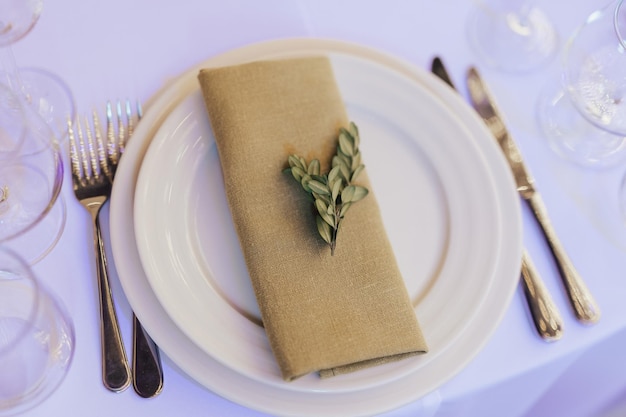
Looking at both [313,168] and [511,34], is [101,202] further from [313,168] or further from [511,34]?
[511,34]

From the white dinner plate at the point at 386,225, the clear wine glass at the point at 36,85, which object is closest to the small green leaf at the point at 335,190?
the white dinner plate at the point at 386,225

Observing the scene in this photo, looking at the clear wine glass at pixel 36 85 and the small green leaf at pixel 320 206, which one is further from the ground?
the clear wine glass at pixel 36 85

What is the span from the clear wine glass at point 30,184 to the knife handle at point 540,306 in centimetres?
63

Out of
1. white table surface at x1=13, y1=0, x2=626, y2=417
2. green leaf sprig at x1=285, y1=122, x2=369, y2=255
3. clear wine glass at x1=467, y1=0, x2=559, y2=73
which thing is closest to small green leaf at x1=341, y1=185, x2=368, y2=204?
green leaf sprig at x1=285, y1=122, x2=369, y2=255

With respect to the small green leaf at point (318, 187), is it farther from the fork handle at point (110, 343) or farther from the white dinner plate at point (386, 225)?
the fork handle at point (110, 343)

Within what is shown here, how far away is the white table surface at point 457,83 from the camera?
28.1 inches

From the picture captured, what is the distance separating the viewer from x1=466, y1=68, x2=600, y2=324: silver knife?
0.82 meters

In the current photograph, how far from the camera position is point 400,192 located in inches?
31.9

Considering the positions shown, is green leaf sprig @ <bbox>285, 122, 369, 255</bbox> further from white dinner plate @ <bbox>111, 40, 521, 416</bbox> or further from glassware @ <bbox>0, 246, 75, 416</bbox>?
glassware @ <bbox>0, 246, 75, 416</bbox>

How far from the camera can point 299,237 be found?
0.70 meters

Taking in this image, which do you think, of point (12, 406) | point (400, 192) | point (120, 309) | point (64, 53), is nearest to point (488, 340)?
point (400, 192)

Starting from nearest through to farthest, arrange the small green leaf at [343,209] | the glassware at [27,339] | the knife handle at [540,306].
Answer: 1. the glassware at [27,339]
2. the small green leaf at [343,209]
3. the knife handle at [540,306]

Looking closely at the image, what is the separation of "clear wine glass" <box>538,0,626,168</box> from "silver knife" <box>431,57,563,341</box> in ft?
0.71

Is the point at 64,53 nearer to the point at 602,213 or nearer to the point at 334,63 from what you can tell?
the point at 334,63
